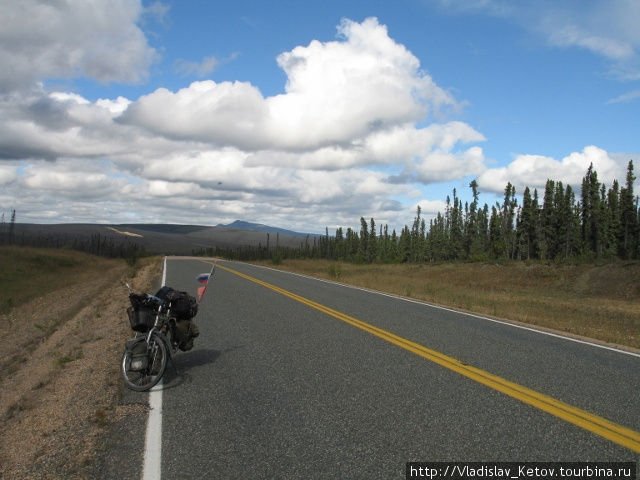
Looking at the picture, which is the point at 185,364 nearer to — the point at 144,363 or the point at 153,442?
the point at 144,363

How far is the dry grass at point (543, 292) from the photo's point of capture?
13812 millimetres

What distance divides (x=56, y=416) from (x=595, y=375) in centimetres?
689

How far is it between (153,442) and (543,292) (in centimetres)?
3052

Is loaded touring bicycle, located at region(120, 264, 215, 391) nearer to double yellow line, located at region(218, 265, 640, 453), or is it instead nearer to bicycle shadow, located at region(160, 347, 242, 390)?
bicycle shadow, located at region(160, 347, 242, 390)

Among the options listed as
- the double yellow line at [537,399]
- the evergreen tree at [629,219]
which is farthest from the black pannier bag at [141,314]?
the evergreen tree at [629,219]

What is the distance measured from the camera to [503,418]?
4594 millimetres

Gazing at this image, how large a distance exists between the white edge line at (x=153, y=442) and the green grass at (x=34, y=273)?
81.0 ft

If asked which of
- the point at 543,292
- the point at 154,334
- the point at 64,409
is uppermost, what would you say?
the point at 154,334

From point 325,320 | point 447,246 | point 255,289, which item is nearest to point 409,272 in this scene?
point 255,289

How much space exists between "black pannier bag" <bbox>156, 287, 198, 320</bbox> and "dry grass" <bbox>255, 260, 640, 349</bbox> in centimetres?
876

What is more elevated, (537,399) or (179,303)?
(179,303)

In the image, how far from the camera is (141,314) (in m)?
6.18

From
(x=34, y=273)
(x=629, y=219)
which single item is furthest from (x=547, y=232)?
(x=34, y=273)

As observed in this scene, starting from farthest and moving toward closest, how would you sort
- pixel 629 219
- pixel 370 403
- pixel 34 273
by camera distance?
pixel 629 219, pixel 34 273, pixel 370 403
